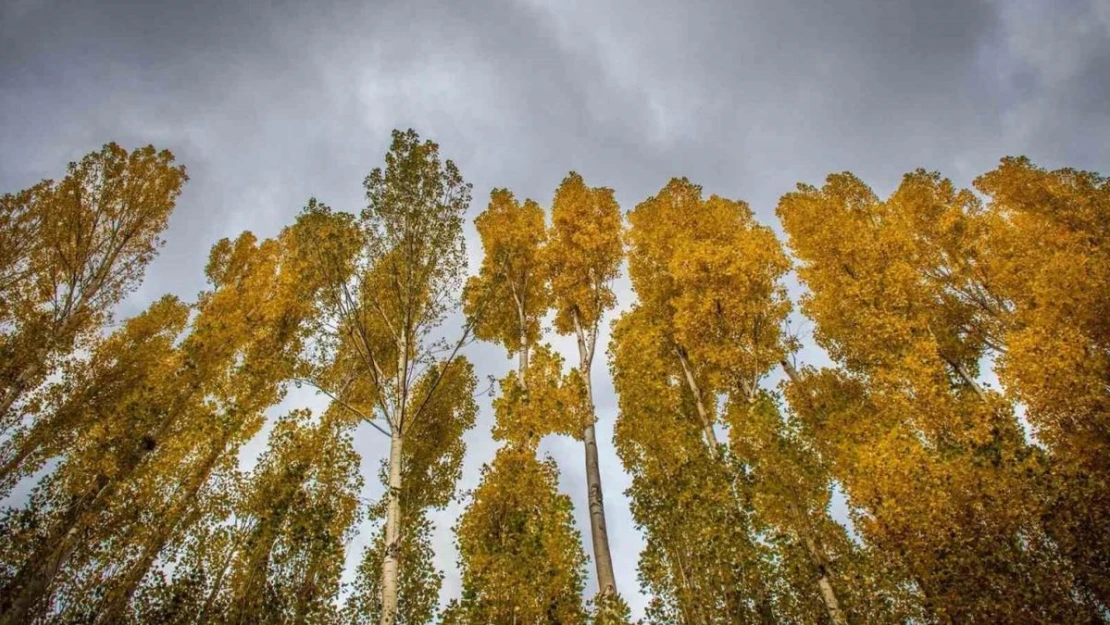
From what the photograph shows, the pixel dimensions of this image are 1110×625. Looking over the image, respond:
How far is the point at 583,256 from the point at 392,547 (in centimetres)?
1085

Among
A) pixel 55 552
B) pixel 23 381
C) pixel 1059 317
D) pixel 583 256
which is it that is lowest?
pixel 55 552

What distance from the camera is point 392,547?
7.46 meters

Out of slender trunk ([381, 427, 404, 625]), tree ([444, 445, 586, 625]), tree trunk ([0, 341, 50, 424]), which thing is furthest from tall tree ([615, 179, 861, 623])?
tree trunk ([0, 341, 50, 424])

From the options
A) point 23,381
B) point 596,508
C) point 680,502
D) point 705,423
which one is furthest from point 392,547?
point 23,381

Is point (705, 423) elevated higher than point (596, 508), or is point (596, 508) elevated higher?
point (705, 423)

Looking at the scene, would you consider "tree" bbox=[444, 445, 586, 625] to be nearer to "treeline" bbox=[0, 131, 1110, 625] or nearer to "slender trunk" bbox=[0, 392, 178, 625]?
"treeline" bbox=[0, 131, 1110, 625]

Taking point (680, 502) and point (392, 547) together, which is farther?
point (680, 502)

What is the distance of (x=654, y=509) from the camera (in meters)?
11.5

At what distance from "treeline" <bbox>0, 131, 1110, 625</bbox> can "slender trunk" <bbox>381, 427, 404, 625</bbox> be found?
0.17 feet

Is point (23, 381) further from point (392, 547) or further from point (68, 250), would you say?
point (392, 547)

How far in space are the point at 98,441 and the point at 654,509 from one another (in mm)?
13182

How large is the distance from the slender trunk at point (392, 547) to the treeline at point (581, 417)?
0.17 ft

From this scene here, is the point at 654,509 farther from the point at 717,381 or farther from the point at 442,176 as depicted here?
the point at 442,176

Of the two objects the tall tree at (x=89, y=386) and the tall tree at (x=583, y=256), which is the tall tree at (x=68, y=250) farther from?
the tall tree at (x=583, y=256)
